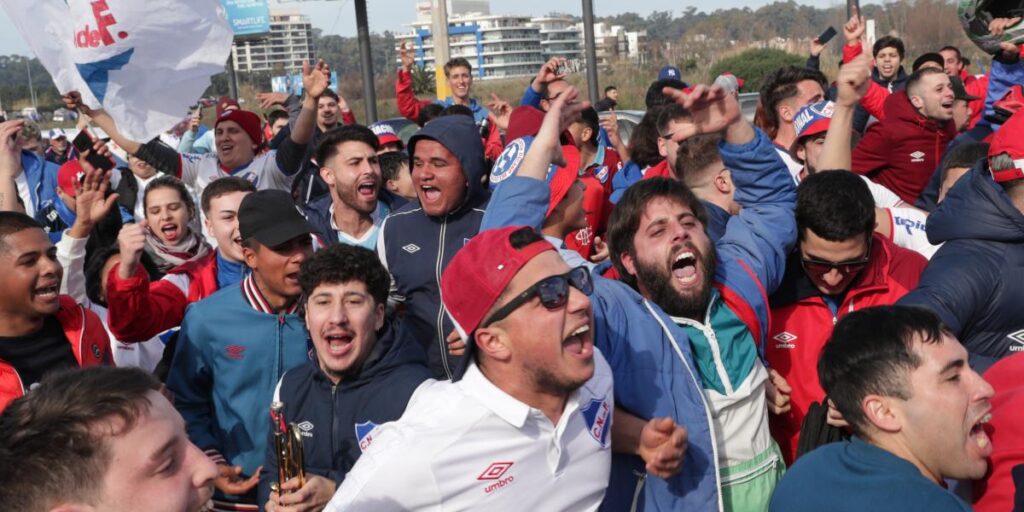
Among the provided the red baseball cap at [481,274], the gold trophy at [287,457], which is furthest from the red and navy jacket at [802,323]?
the gold trophy at [287,457]

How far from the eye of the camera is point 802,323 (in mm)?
4180

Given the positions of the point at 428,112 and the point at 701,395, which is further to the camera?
the point at 428,112

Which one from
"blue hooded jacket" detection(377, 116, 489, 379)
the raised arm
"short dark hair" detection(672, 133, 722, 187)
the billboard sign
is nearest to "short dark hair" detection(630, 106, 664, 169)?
"blue hooded jacket" detection(377, 116, 489, 379)

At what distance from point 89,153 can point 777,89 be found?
14.5 ft

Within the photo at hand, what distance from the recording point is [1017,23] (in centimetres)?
522

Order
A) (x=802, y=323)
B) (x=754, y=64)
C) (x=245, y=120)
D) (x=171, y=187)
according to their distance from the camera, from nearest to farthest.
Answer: (x=802, y=323), (x=171, y=187), (x=245, y=120), (x=754, y=64)

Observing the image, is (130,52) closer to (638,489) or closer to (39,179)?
(39,179)

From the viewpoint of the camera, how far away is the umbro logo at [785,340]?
13.7ft

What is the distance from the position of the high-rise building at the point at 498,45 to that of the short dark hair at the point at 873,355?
165 m

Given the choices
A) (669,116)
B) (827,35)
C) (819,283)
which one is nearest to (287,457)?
(819,283)

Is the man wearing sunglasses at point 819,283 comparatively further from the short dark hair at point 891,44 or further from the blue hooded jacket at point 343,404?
the short dark hair at point 891,44

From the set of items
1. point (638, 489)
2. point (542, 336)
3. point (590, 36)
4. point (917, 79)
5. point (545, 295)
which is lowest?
point (638, 489)

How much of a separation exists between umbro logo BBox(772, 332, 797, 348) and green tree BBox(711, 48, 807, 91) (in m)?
30.0

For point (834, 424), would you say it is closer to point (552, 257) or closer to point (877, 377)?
point (877, 377)
